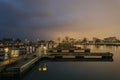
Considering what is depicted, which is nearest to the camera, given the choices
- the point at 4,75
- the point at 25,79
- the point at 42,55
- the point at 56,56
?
the point at 4,75

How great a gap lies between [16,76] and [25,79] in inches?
87.1

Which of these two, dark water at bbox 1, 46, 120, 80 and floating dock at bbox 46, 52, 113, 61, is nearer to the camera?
dark water at bbox 1, 46, 120, 80

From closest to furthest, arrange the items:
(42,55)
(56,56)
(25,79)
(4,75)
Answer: (4,75), (25,79), (42,55), (56,56)

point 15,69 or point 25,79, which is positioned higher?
point 15,69

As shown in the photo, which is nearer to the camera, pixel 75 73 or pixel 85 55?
pixel 75 73

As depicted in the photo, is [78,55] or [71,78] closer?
[71,78]

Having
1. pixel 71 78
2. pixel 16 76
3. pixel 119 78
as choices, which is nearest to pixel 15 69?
pixel 16 76

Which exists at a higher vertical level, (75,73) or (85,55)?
(85,55)

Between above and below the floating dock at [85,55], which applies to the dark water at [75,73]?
below

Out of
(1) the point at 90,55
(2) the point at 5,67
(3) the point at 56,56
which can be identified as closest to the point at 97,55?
(1) the point at 90,55

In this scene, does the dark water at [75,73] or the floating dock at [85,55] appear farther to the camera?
the floating dock at [85,55]

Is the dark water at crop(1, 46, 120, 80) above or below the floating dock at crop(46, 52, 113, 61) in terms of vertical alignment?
below

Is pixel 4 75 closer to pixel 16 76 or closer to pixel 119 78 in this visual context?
pixel 16 76

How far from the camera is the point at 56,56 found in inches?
2466
